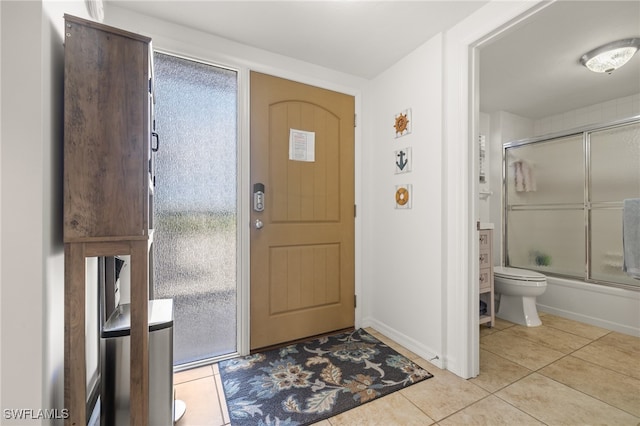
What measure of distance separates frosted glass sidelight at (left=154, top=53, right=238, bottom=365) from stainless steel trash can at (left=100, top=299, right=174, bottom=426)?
0.60 m

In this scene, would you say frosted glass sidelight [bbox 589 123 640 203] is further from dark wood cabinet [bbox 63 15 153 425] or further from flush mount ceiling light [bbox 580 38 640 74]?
dark wood cabinet [bbox 63 15 153 425]

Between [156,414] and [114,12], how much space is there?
2.16 m

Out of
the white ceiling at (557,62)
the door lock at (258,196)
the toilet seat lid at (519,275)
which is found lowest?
the toilet seat lid at (519,275)

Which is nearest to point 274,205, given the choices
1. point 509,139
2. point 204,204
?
point 204,204

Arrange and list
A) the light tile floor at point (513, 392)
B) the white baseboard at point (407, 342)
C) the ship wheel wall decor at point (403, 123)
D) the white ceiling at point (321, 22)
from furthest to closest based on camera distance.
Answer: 1. the ship wheel wall decor at point (403, 123)
2. the white baseboard at point (407, 342)
3. the white ceiling at point (321, 22)
4. the light tile floor at point (513, 392)

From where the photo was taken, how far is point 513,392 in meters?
1.54

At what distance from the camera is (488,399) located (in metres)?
1.48

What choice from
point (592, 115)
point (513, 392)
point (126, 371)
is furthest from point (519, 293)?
point (126, 371)

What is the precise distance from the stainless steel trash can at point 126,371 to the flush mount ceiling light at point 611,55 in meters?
3.27

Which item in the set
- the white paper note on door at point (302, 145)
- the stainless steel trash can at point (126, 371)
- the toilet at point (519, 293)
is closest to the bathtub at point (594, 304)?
the toilet at point (519, 293)

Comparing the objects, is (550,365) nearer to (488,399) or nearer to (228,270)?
(488,399)

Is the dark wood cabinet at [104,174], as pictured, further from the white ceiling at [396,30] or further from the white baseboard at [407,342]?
the white baseboard at [407,342]

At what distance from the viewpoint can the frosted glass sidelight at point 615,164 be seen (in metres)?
2.46

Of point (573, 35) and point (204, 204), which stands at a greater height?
point (573, 35)
